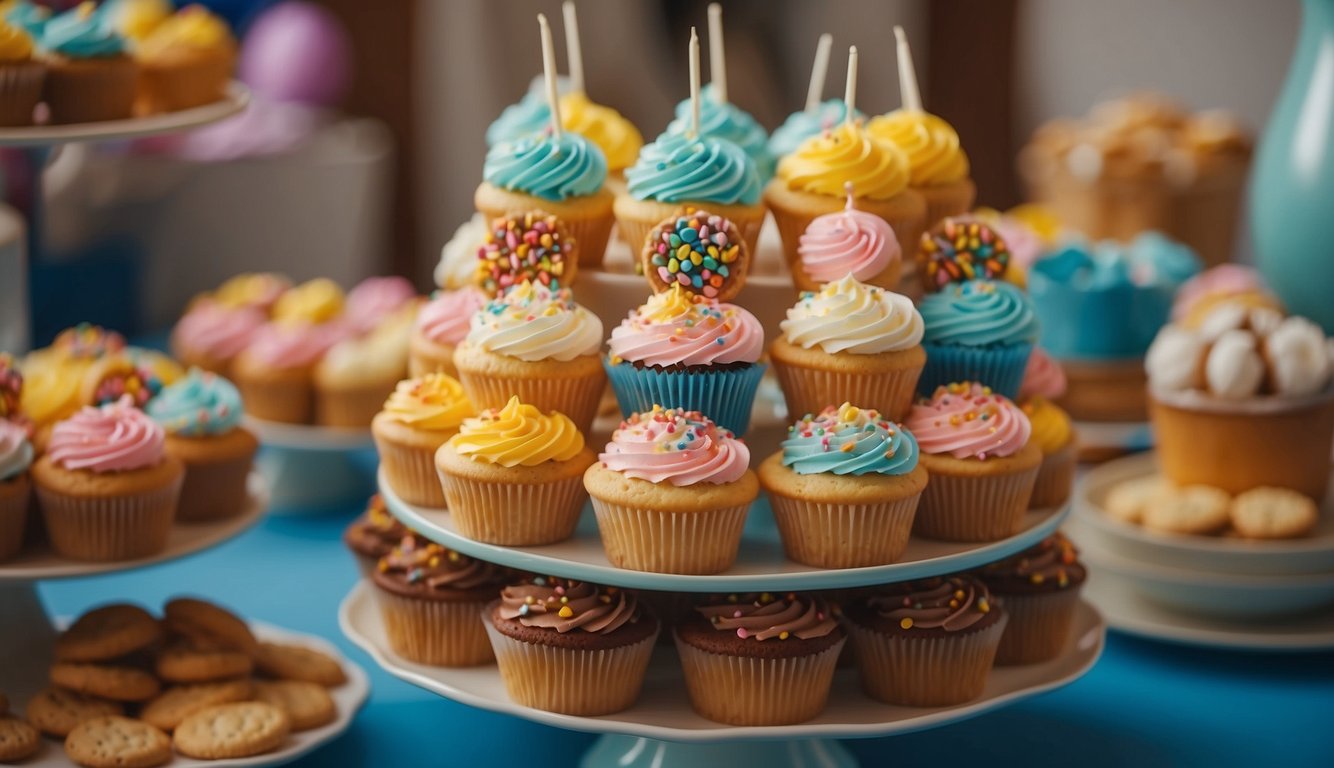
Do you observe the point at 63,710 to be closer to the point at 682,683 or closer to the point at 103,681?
the point at 103,681

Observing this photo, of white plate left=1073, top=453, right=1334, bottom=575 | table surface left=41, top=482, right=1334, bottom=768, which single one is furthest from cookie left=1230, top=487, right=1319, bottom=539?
table surface left=41, top=482, right=1334, bottom=768

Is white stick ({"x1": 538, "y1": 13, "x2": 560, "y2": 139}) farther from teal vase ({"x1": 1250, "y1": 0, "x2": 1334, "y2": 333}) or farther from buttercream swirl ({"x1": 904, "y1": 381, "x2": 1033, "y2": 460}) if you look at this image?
teal vase ({"x1": 1250, "y1": 0, "x2": 1334, "y2": 333})

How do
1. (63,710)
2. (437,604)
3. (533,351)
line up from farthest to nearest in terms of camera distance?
(63,710)
(437,604)
(533,351)

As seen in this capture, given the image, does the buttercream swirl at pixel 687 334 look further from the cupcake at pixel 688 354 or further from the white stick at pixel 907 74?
the white stick at pixel 907 74

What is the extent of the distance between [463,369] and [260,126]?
292 cm

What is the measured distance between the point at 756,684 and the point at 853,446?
0.34m

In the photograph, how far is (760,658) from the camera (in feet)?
6.89

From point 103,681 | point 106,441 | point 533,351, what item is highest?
point 533,351

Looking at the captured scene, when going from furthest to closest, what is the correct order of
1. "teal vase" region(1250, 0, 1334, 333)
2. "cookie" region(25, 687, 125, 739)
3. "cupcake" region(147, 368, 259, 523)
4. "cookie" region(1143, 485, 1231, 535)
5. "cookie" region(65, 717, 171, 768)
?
"teal vase" region(1250, 0, 1334, 333) < "cookie" region(1143, 485, 1231, 535) < "cupcake" region(147, 368, 259, 523) < "cookie" region(25, 687, 125, 739) < "cookie" region(65, 717, 171, 768)

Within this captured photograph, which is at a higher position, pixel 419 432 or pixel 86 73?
pixel 86 73

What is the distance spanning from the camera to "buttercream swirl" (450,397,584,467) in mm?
2141

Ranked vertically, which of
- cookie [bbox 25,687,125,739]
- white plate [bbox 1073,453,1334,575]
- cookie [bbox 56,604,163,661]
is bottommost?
cookie [bbox 25,687,125,739]

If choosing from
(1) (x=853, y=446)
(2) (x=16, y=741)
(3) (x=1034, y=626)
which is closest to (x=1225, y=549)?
(3) (x=1034, y=626)

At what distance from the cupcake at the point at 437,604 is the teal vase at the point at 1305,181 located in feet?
5.67
